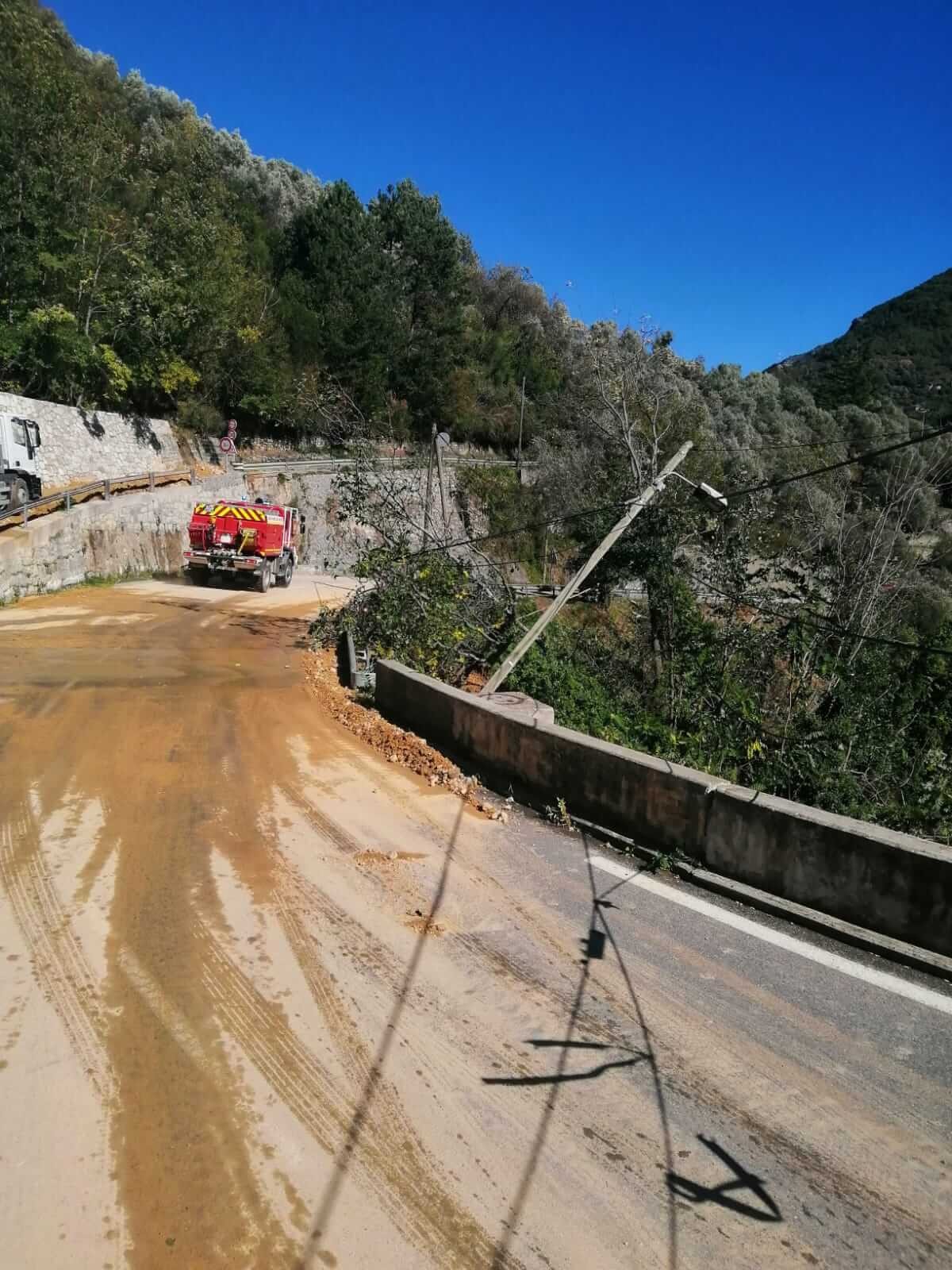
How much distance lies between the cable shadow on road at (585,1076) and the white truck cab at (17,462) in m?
20.0

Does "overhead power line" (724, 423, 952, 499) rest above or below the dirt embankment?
above

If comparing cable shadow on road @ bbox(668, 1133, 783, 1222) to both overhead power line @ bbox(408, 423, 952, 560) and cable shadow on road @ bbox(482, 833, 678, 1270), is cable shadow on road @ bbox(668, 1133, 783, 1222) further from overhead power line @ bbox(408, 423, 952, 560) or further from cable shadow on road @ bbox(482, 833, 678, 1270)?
overhead power line @ bbox(408, 423, 952, 560)

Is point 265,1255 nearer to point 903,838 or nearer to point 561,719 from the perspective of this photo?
point 903,838

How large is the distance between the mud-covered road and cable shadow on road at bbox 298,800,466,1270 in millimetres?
11

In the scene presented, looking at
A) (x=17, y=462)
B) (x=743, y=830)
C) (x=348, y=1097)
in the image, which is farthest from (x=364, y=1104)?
(x=17, y=462)

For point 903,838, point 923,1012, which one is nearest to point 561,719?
point 903,838

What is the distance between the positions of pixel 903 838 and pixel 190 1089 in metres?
4.11

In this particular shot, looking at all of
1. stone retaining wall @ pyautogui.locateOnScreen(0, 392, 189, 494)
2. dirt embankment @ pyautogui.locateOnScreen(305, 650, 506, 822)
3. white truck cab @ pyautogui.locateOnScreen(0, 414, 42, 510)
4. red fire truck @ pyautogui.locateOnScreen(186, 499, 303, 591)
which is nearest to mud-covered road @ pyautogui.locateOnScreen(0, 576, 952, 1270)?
Answer: dirt embankment @ pyautogui.locateOnScreen(305, 650, 506, 822)

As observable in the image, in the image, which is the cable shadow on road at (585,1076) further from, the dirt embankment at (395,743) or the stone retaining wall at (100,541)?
the stone retaining wall at (100,541)

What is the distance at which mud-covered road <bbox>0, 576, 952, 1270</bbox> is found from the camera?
2883 mm

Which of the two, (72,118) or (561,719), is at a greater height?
(72,118)

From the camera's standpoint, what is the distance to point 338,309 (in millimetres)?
53000

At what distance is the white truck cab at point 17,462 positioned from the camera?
67.2ft

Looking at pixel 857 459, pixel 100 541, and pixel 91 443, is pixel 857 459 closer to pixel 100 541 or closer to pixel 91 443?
pixel 100 541
